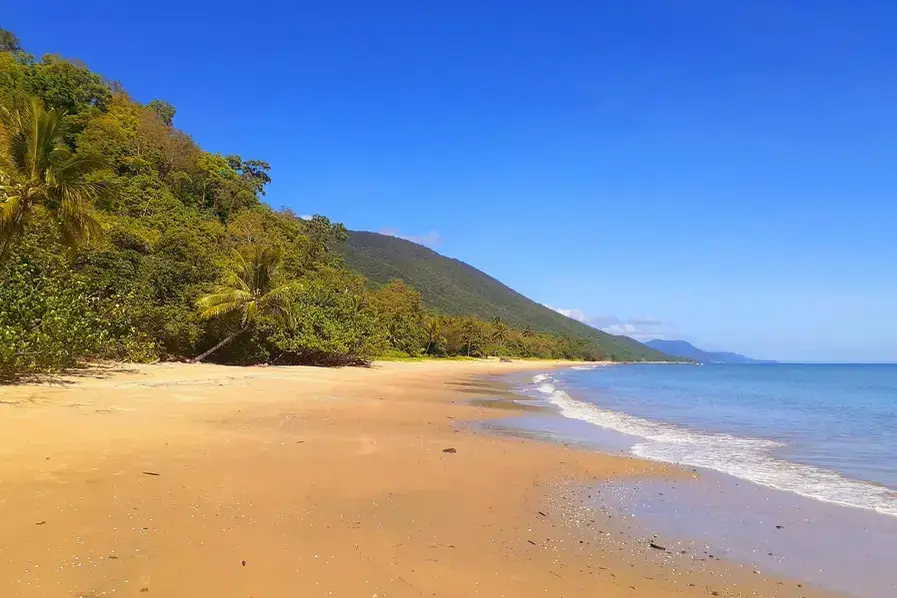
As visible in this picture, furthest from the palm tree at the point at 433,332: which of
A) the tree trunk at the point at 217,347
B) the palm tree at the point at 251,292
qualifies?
the tree trunk at the point at 217,347

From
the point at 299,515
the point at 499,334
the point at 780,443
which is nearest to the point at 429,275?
the point at 499,334

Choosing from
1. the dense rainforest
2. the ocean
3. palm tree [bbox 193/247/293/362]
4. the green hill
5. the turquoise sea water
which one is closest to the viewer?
the ocean

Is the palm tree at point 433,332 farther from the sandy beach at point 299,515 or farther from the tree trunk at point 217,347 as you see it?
the sandy beach at point 299,515

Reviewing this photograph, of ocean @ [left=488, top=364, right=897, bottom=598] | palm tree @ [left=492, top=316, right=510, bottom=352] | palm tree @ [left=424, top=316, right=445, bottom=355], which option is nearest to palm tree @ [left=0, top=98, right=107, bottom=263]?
ocean @ [left=488, top=364, right=897, bottom=598]

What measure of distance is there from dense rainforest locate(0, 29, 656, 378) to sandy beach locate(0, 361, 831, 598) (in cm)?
523

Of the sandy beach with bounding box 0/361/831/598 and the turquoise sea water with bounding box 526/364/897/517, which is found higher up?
the turquoise sea water with bounding box 526/364/897/517

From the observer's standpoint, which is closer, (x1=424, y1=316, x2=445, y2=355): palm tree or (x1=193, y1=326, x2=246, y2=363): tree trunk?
(x1=193, y1=326, x2=246, y2=363): tree trunk

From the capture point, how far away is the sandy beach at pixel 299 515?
3.95 m

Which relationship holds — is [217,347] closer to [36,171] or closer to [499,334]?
[36,171]

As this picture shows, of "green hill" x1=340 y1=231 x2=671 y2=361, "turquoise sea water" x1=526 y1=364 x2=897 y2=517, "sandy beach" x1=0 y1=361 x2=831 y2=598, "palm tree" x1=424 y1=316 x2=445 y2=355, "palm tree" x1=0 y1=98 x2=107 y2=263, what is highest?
"green hill" x1=340 y1=231 x2=671 y2=361

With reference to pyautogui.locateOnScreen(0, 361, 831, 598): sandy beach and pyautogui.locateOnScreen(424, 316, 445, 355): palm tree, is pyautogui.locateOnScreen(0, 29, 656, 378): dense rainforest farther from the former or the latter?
pyautogui.locateOnScreen(0, 361, 831, 598): sandy beach

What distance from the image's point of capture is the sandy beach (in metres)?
3.95

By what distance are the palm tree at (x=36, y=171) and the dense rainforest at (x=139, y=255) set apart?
0.11 feet

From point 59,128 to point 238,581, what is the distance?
48.1ft
